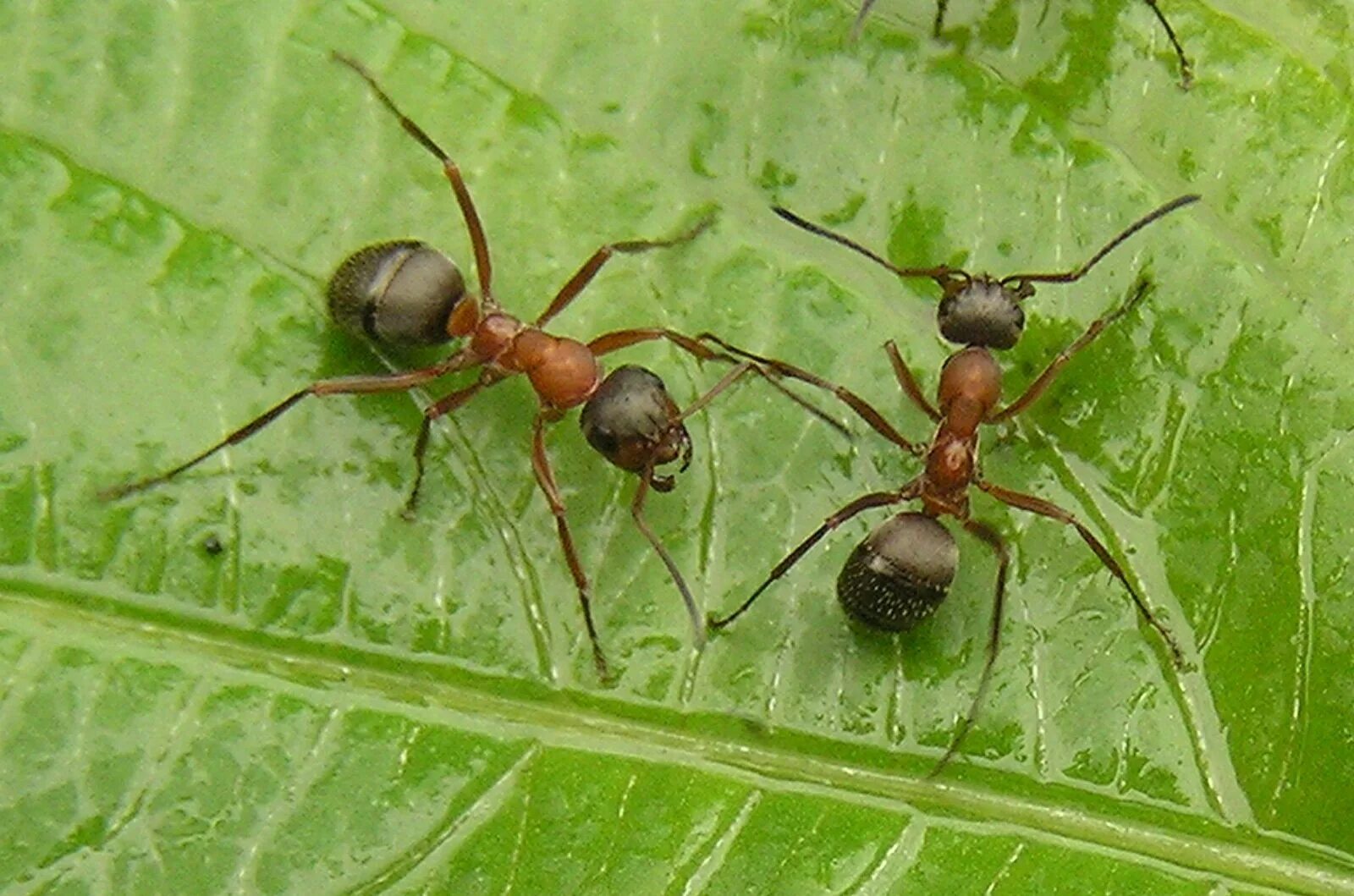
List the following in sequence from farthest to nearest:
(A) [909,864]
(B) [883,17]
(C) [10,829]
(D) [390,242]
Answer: (B) [883,17], (D) [390,242], (A) [909,864], (C) [10,829]

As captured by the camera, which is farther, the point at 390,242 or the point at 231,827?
the point at 390,242

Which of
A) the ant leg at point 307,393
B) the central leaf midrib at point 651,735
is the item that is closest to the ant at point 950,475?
the central leaf midrib at point 651,735

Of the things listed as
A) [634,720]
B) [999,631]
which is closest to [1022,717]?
[999,631]

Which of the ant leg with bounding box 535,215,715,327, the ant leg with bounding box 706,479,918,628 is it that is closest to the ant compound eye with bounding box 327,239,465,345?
the ant leg with bounding box 535,215,715,327

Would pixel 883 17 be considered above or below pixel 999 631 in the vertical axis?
above

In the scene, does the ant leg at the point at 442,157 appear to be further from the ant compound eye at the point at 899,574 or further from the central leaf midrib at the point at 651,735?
the ant compound eye at the point at 899,574

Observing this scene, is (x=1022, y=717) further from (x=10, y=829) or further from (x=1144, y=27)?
(x=10, y=829)
